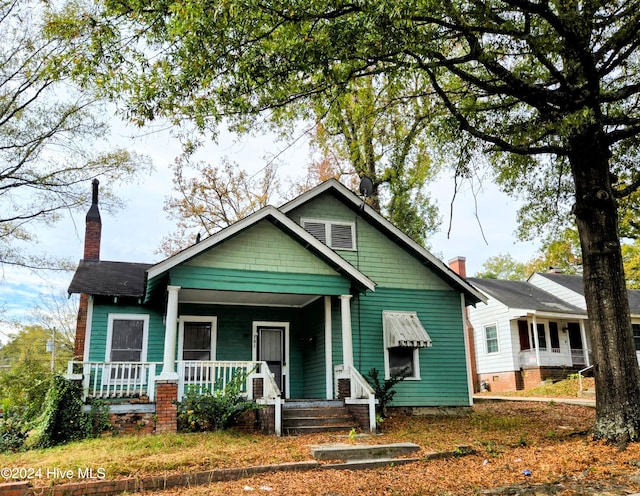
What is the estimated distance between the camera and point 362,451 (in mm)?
8750

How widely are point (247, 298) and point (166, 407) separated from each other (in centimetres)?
401

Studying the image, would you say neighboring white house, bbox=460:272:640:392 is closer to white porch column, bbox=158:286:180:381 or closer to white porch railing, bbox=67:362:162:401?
white porch railing, bbox=67:362:162:401

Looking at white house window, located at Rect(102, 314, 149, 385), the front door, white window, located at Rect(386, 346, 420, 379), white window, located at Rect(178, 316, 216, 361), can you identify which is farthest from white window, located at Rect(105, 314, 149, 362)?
white window, located at Rect(386, 346, 420, 379)

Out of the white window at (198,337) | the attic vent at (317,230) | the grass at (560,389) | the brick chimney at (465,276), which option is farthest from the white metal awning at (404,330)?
the brick chimney at (465,276)

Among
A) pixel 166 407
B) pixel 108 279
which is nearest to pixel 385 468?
pixel 166 407

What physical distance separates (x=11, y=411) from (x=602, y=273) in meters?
12.5

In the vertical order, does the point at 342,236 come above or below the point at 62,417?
above

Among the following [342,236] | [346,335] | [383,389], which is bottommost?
[383,389]

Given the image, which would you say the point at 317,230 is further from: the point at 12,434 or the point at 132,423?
the point at 12,434

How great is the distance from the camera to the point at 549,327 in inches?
1008

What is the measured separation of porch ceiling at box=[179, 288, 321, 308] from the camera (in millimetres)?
13093

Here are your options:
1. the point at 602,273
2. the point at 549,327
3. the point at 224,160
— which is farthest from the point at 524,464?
the point at 224,160

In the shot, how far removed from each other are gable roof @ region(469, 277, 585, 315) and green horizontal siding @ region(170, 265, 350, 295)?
14.7 meters

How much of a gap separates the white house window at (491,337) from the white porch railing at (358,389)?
15409 millimetres
